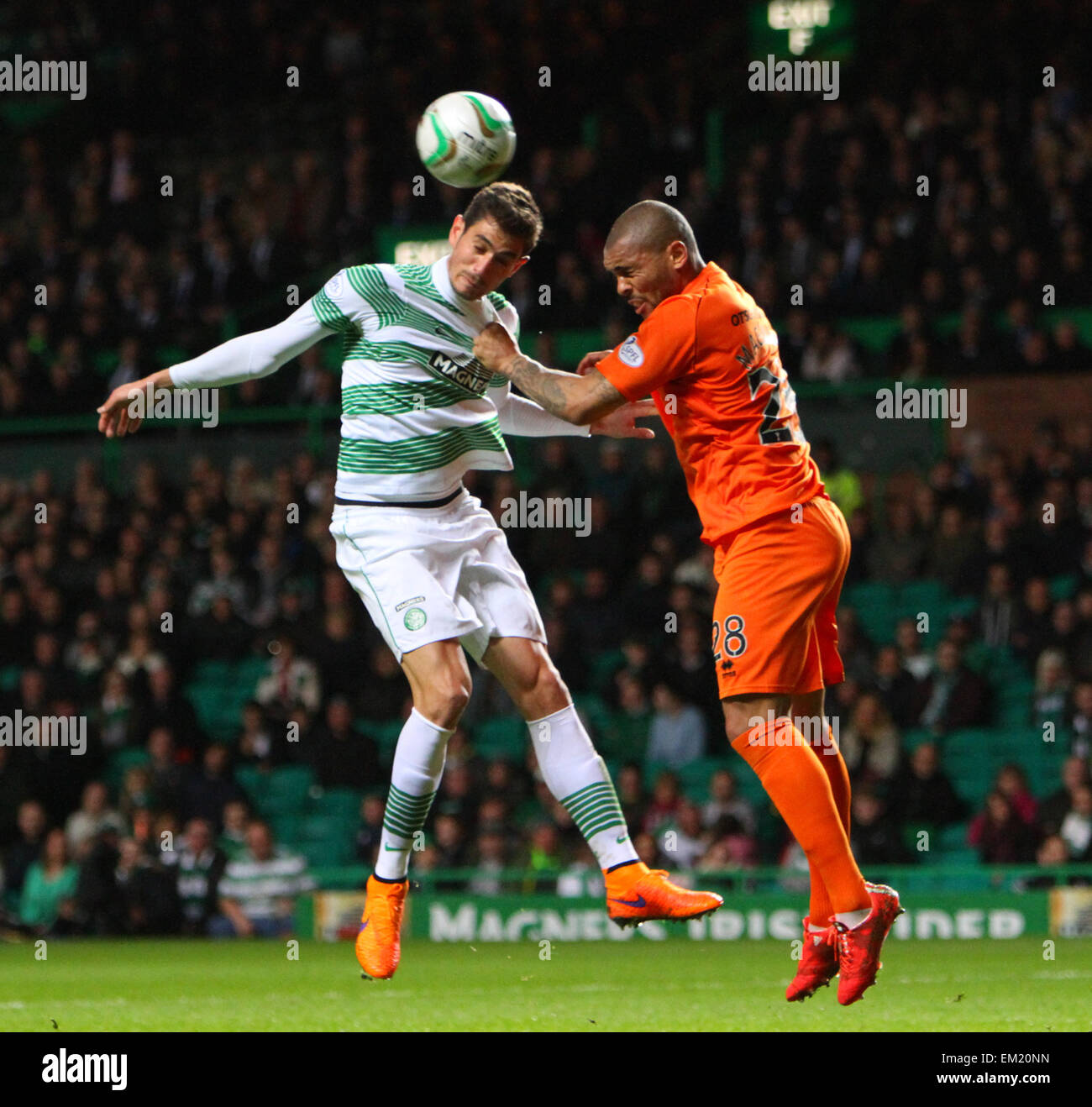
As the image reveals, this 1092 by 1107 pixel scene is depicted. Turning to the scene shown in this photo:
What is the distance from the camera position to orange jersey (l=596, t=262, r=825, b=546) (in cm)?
651

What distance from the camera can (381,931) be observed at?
709cm

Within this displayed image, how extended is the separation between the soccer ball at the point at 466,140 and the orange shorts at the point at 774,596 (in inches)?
74.8

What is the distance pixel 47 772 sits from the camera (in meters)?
15.3

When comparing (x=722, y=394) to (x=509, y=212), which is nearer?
(x=722, y=394)

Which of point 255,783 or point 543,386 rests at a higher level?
point 543,386

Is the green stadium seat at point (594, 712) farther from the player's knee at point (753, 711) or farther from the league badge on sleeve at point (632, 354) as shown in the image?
the league badge on sleeve at point (632, 354)

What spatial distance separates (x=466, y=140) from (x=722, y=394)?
5.28ft

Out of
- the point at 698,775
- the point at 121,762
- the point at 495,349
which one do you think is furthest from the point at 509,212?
the point at 121,762

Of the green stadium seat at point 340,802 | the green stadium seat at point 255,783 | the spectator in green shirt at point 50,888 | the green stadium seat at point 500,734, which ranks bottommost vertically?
the spectator in green shirt at point 50,888

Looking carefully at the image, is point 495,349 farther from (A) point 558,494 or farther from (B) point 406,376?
(A) point 558,494

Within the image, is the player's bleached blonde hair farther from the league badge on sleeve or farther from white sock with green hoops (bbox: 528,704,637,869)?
white sock with green hoops (bbox: 528,704,637,869)

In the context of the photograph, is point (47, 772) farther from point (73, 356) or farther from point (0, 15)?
point (0, 15)

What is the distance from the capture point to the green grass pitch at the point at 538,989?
720cm

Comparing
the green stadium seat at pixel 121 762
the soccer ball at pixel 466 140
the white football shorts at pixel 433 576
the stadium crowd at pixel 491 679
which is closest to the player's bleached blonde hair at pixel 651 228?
the soccer ball at pixel 466 140
